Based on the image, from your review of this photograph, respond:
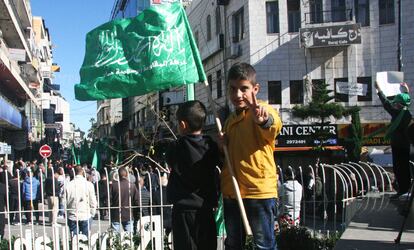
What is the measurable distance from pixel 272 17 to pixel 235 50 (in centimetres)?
285

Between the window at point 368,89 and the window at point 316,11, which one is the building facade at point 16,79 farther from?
the window at point 368,89

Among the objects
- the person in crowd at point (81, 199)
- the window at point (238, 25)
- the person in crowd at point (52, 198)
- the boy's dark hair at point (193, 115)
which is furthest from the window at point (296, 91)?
the boy's dark hair at point (193, 115)

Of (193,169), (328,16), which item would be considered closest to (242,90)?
(193,169)

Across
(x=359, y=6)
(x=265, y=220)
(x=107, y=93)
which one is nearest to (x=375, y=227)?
(x=265, y=220)

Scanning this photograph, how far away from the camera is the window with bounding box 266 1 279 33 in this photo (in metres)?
28.2

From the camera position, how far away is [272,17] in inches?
1114

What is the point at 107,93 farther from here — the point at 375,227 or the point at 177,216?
the point at 375,227

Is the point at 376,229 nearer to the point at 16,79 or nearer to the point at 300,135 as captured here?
the point at 300,135

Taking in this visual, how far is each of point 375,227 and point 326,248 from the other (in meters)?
1.53

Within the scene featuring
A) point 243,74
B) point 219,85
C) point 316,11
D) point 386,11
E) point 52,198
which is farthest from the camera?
point 219,85

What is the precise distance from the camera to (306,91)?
2758cm

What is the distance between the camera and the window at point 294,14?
27.7 m

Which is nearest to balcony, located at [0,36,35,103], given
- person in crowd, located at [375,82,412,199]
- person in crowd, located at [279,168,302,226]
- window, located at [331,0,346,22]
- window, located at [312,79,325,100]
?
window, located at [312,79,325,100]

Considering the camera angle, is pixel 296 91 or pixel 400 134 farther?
pixel 296 91
